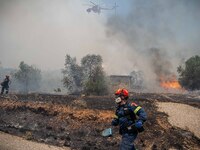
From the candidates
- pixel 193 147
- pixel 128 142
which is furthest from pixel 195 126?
pixel 128 142

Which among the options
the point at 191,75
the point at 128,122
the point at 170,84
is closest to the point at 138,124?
the point at 128,122

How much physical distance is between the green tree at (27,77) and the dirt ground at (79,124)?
65.3m

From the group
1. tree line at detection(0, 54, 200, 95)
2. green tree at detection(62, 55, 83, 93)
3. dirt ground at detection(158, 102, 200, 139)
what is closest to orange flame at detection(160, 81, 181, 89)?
tree line at detection(0, 54, 200, 95)

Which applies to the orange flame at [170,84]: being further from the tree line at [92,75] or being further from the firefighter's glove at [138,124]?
the firefighter's glove at [138,124]

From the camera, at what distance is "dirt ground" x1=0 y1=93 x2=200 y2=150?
19.1 metres

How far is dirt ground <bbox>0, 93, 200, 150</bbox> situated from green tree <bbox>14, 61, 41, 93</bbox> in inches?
2571

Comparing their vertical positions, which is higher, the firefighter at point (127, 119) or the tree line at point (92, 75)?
the tree line at point (92, 75)

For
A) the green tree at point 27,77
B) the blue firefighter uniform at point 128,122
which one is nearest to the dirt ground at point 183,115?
the blue firefighter uniform at point 128,122

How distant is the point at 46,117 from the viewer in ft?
80.0

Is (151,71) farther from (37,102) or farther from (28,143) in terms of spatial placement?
(28,143)

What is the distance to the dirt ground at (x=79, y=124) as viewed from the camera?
19.1 meters

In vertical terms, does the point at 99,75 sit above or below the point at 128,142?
above

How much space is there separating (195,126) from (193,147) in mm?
3174

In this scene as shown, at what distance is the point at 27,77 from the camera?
102m
